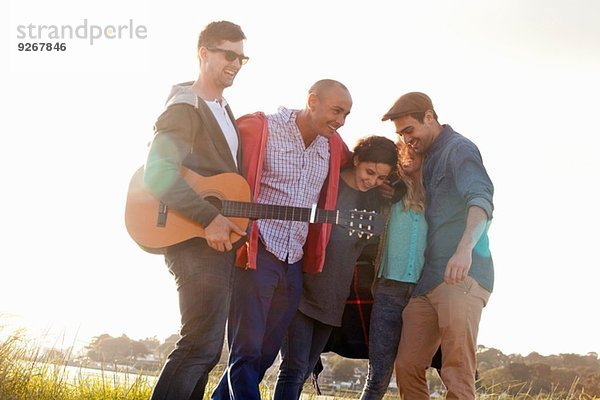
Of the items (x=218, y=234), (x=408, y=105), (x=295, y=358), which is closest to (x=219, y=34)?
(x=218, y=234)

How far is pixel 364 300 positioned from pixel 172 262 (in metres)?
1.43

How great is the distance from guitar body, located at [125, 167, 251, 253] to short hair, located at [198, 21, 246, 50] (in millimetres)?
703

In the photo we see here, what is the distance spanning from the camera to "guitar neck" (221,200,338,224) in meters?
4.46

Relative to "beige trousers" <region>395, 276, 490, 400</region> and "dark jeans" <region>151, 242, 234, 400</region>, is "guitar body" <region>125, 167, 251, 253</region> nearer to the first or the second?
"dark jeans" <region>151, 242, 234, 400</region>

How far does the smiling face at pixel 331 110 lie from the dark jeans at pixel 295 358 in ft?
3.62

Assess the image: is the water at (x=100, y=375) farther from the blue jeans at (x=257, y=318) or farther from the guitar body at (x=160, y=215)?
the guitar body at (x=160, y=215)

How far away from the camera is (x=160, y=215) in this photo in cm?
429

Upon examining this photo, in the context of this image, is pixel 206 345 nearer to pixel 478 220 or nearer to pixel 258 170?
pixel 258 170

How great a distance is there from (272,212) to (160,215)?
0.66 m

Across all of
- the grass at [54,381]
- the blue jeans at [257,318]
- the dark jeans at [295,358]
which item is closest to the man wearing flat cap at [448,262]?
the dark jeans at [295,358]

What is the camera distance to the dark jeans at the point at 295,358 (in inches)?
196

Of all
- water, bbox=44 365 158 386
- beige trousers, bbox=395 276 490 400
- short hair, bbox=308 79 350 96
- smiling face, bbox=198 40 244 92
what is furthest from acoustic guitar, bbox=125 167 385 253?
water, bbox=44 365 158 386

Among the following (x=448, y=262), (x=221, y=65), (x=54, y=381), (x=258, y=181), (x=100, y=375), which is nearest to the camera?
(x=221, y=65)

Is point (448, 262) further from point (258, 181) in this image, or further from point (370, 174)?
point (258, 181)
